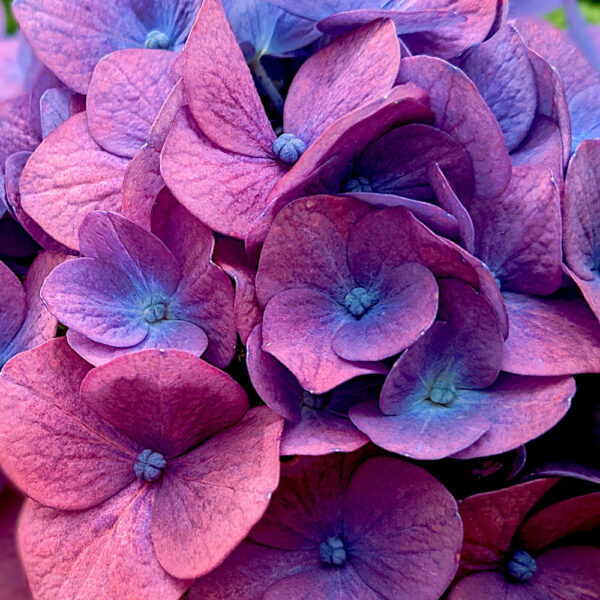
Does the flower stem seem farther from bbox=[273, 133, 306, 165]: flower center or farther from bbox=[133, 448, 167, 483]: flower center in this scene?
bbox=[133, 448, 167, 483]: flower center

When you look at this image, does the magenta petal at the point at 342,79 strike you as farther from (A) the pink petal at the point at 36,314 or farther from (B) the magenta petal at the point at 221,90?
(A) the pink petal at the point at 36,314

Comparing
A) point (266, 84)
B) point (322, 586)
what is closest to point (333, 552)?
point (322, 586)

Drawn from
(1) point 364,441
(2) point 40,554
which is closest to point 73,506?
(2) point 40,554

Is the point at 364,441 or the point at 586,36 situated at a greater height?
the point at 586,36

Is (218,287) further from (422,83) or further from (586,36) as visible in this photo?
(586,36)

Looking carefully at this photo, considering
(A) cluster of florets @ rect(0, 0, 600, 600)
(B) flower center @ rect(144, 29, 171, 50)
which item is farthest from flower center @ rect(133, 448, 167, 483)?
(B) flower center @ rect(144, 29, 171, 50)

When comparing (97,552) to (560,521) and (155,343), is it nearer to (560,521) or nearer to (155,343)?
(155,343)
